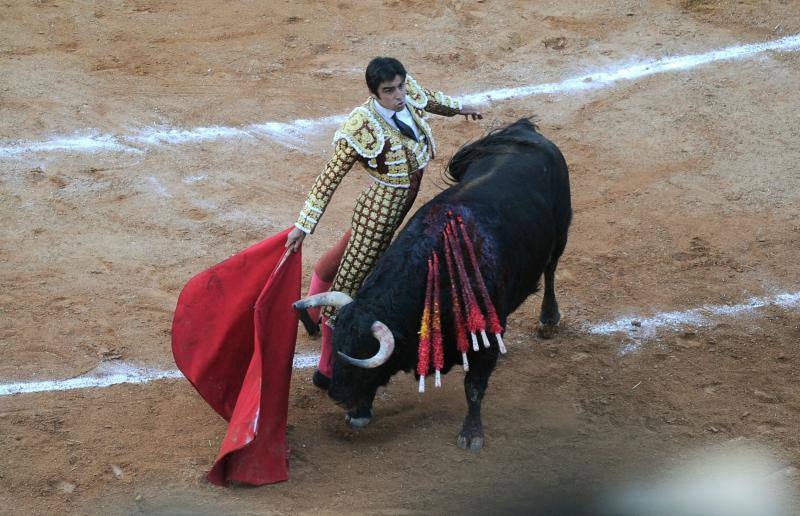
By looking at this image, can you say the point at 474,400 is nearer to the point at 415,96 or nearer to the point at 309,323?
the point at 309,323

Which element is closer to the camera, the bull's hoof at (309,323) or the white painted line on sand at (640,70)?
the bull's hoof at (309,323)

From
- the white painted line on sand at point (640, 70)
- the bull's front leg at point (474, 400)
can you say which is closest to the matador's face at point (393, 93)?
the bull's front leg at point (474, 400)

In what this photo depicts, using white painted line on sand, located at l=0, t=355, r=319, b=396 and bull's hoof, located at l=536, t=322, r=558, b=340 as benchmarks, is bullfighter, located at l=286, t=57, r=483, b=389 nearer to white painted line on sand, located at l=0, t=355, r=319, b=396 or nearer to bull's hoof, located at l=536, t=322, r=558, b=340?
white painted line on sand, located at l=0, t=355, r=319, b=396

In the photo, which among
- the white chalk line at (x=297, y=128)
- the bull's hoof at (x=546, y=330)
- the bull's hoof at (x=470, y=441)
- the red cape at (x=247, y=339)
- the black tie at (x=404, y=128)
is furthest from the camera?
the white chalk line at (x=297, y=128)

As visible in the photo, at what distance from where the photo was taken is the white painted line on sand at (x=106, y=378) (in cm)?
505

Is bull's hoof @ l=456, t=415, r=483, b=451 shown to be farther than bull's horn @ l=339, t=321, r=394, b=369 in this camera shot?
Yes

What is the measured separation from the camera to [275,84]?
27.1 ft

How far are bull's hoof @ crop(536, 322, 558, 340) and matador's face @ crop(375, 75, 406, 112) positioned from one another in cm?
180

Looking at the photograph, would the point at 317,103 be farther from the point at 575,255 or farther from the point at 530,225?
the point at 530,225

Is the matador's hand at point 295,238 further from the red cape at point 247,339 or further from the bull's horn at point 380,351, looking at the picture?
the bull's horn at point 380,351

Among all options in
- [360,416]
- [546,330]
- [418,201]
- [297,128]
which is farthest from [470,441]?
[297,128]

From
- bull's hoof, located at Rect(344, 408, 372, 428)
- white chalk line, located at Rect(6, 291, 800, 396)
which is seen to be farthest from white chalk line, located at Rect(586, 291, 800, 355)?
bull's hoof, located at Rect(344, 408, 372, 428)

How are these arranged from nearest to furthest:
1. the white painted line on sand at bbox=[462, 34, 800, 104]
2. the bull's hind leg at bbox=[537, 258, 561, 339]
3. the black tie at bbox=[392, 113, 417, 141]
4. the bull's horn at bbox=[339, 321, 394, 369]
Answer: the bull's horn at bbox=[339, 321, 394, 369] < the black tie at bbox=[392, 113, 417, 141] < the bull's hind leg at bbox=[537, 258, 561, 339] < the white painted line on sand at bbox=[462, 34, 800, 104]

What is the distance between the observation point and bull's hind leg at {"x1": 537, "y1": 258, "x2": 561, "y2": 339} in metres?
5.44
